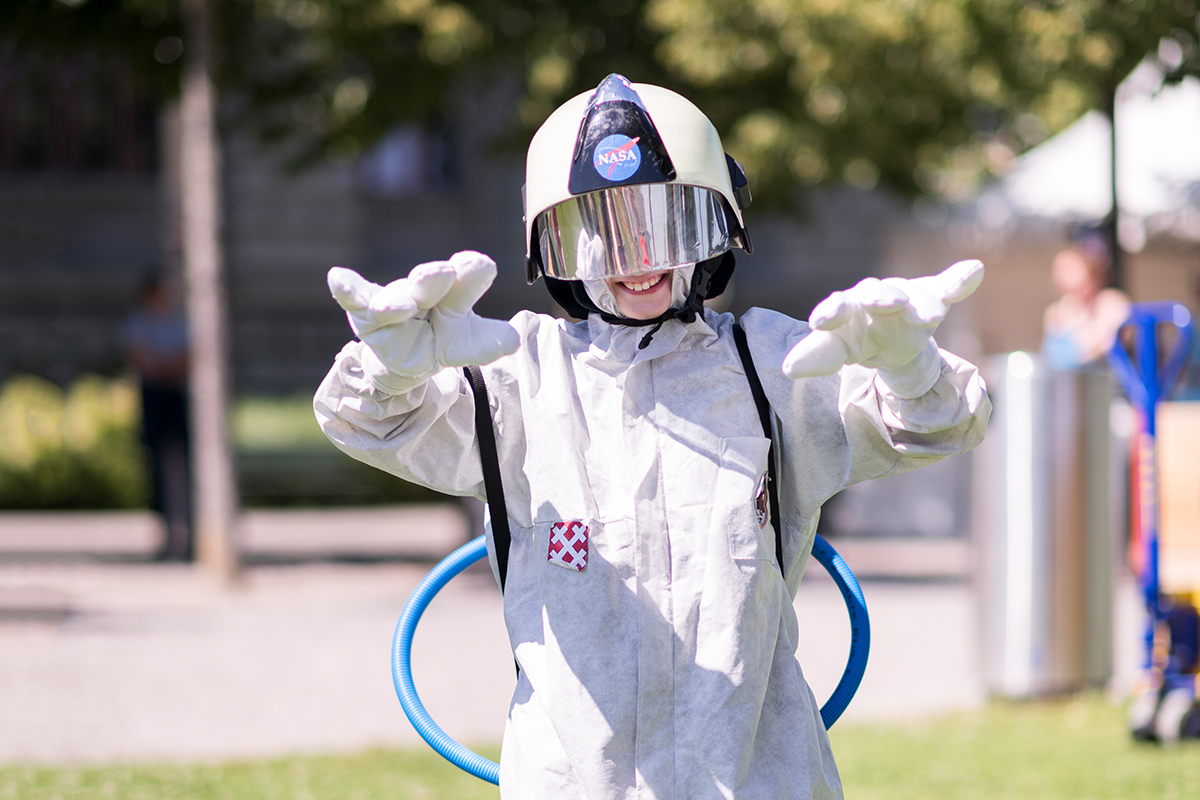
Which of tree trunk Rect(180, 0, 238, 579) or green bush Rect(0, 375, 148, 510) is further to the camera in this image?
green bush Rect(0, 375, 148, 510)

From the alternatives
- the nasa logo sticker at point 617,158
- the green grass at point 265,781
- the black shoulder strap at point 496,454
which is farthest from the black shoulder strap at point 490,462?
the green grass at point 265,781

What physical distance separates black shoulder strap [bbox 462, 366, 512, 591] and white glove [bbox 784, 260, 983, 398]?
0.59 metres

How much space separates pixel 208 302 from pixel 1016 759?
6189 mm

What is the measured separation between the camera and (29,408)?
15.1 metres

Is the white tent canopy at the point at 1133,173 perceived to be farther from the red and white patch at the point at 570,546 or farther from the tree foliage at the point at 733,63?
the red and white patch at the point at 570,546

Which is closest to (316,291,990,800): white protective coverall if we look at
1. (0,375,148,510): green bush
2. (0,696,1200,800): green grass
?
(0,696,1200,800): green grass

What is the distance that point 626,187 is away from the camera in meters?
2.55

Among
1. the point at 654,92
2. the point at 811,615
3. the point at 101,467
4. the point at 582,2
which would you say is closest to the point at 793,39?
the point at 582,2

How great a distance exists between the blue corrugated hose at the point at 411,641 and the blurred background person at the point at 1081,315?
5455 mm

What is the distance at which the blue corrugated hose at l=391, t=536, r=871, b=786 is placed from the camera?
2826 millimetres

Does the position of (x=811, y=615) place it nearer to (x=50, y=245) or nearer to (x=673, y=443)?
(x=673, y=443)

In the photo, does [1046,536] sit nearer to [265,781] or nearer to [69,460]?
[265,781]

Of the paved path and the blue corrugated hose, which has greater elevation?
the blue corrugated hose

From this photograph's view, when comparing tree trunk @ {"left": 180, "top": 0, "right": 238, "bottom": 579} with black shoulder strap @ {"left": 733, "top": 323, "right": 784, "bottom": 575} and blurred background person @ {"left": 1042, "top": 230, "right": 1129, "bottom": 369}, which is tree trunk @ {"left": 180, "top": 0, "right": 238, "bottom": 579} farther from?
black shoulder strap @ {"left": 733, "top": 323, "right": 784, "bottom": 575}
